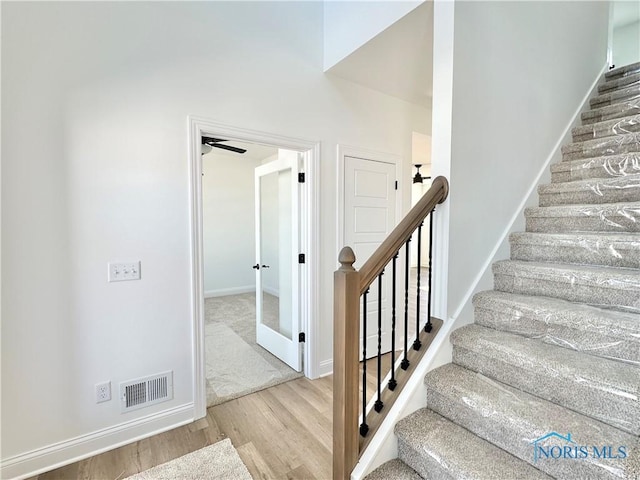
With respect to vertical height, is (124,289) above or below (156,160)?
below

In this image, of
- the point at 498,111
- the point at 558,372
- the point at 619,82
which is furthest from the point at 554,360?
the point at 619,82

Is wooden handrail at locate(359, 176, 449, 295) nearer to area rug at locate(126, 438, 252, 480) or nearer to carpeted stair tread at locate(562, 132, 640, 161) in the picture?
area rug at locate(126, 438, 252, 480)

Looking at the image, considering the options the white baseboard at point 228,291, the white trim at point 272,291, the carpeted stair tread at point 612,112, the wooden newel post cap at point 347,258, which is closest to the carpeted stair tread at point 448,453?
the wooden newel post cap at point 347,258

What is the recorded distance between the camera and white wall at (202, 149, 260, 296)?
5.71 metres

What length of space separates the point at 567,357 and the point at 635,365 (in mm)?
233

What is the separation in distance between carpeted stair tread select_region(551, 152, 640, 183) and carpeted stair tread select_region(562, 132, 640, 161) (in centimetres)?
9

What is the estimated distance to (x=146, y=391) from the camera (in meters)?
1.99

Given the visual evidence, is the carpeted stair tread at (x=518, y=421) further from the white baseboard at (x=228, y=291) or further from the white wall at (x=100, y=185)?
the white baseboard at (x=228, y=291)

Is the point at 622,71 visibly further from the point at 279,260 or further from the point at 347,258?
the point at 279,260

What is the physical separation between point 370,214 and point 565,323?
5.99 ft

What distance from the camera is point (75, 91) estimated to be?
172 cm

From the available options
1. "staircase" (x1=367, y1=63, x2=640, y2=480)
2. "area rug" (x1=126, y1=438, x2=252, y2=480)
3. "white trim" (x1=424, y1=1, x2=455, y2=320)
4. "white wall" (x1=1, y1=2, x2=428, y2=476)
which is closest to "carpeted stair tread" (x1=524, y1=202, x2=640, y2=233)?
"staircase" (x1=367, y1=63, x2=640, y2=480)

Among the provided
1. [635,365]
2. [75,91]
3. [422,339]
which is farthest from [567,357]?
[75,91]

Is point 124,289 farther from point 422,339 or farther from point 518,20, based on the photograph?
point 518,20
